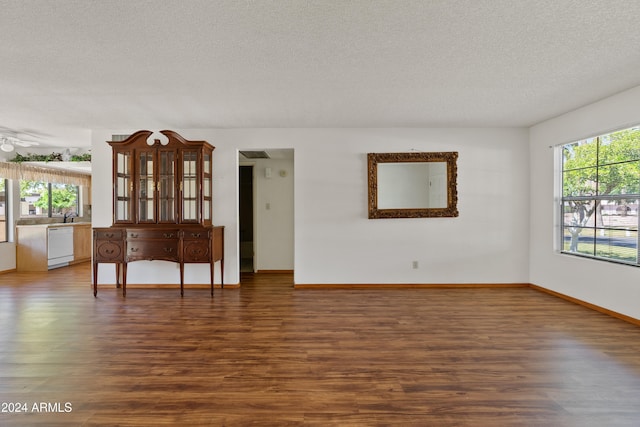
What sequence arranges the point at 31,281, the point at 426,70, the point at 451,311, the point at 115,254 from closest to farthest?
the point at 426,70, the point at 451,311, the point at 115,254, the point at 31,281

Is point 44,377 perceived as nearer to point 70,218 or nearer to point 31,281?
point 31,281

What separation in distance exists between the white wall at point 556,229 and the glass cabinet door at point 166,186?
487 cm

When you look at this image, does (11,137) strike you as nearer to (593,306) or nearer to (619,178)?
(619,178)

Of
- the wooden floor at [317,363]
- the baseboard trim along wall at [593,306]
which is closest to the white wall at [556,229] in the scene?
the baseboard trim along wall at [593,306]

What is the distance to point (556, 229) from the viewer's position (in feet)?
14.0

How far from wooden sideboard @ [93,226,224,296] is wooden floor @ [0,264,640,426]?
0.54 metres

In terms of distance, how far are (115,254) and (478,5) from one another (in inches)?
177

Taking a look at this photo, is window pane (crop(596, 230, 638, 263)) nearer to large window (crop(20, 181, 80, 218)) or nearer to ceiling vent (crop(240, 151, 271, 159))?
ceiling vent (crop(240, 151, 271, 159))

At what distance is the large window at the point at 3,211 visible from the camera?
5898 mm

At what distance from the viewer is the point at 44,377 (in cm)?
218

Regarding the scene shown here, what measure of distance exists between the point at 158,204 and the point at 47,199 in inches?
177

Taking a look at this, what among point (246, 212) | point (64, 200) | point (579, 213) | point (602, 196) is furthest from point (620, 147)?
point (64, 200)

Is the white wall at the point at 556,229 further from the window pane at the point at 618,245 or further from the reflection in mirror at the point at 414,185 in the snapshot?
the reflection in mirror at the point at 414,185

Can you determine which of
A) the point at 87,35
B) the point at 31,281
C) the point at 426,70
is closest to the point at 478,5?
the point at 426,70
